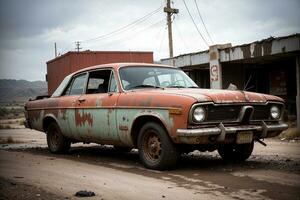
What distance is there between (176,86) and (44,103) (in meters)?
3.42

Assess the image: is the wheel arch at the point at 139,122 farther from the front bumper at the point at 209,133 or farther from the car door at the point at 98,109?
the front bumper at the point at 209,133

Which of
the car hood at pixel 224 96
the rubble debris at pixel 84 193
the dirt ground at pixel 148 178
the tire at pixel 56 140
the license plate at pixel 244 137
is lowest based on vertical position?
the dirt ground at pixel 148 178

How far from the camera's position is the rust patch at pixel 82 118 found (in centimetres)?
764

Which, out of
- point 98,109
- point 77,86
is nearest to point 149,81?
point 98,109

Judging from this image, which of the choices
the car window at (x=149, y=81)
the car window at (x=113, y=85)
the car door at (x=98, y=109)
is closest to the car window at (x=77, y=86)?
the car door at (x=98, y=109)

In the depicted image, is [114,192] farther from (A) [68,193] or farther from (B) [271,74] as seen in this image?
(B) [271,74]

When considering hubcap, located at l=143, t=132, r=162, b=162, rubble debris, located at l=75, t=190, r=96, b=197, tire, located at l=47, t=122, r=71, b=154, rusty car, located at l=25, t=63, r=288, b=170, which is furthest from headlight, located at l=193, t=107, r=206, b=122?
tire, located at l=47, t=122, r=71, b=154

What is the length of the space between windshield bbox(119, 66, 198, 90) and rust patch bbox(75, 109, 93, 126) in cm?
101

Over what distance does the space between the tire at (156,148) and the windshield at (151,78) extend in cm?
94

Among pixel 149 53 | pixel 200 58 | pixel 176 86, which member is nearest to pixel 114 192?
pixel 176 86

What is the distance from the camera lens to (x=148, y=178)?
18.8 ft

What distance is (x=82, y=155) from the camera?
8742 millimetres

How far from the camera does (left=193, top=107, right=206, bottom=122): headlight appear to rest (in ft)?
19.1

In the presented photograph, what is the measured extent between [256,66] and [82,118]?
528 inches
